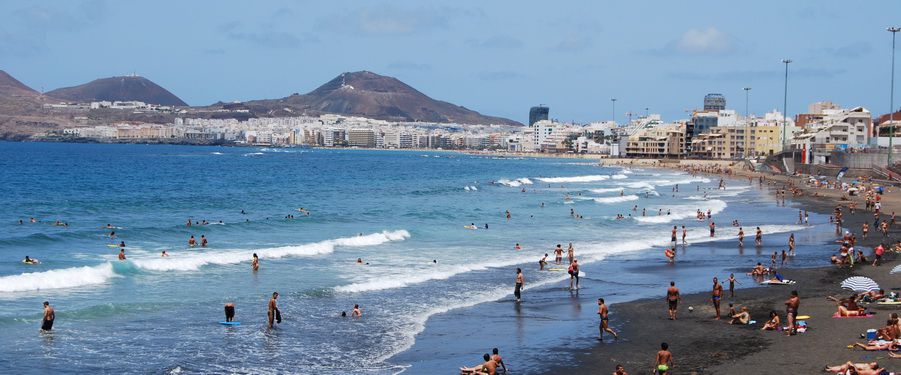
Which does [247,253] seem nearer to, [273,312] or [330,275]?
[330,275]

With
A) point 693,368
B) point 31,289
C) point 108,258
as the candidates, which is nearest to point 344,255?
point 108,258

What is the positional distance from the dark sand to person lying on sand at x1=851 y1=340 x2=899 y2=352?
133 millimetres

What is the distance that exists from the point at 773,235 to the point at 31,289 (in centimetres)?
2958

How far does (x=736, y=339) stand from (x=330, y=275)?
1383 cm

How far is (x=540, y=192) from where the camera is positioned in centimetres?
7462

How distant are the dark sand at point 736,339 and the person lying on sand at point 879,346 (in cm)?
13

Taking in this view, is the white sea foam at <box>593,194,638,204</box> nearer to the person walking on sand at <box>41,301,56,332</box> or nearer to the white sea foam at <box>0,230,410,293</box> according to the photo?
the white sea foam at <box>0,230,410,293</box>

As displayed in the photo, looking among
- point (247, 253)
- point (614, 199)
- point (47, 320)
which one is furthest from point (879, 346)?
point (614, 199)

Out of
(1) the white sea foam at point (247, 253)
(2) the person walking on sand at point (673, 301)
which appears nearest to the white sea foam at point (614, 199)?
(1) the white sea foam at point (247, 253)

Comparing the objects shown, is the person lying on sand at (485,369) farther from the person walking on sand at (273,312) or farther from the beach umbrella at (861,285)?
the beach umbrella at (861,285)

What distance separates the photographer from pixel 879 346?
15.9 meters

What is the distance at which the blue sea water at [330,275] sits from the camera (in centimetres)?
1775

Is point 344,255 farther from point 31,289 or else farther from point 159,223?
point 159,223

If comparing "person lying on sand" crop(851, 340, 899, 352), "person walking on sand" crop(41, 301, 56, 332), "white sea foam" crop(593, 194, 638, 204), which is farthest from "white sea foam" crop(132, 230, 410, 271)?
"white sea foam" crop(593, 194, 638, 204)
